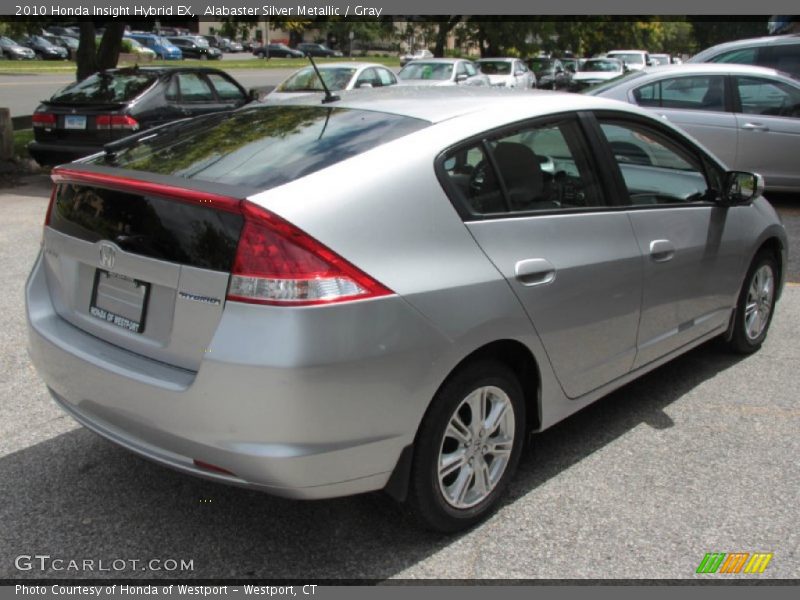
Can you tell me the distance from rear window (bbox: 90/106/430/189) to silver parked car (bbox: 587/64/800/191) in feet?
24.9

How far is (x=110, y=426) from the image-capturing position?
3.06 meters

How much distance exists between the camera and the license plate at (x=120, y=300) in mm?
2922

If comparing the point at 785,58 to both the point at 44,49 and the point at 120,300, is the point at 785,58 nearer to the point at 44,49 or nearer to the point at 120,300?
the point at 120,300

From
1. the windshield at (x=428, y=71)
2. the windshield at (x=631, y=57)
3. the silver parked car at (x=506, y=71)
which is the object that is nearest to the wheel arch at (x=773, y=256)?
the windshield at (x=428, y=71)

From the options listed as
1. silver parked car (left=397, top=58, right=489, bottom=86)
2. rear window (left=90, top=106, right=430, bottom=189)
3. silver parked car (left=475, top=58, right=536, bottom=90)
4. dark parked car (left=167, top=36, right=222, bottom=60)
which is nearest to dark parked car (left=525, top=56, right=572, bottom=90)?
silver parked car (left=475, top=58, right=536, bottom=90)

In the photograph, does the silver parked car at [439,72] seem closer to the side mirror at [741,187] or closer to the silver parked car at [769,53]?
the silver parked car at [769,53]

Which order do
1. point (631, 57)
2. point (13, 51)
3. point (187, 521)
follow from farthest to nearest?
point (13, 51)
point (631, 57)
point (187, 521)

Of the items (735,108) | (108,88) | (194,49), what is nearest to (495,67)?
(735,108)

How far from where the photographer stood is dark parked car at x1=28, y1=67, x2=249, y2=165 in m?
10.9

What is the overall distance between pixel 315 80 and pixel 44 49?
42.5 m

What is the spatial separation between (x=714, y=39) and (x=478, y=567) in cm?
7868

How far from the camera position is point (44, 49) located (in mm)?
52312

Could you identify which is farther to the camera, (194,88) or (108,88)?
(194,88)

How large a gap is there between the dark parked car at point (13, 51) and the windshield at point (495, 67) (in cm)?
3458
